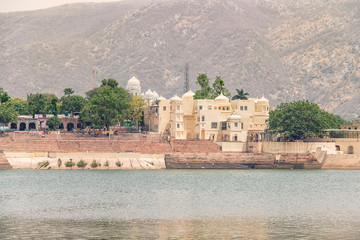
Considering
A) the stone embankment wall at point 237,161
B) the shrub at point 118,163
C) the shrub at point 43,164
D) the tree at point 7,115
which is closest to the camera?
the shrub at point 43,164

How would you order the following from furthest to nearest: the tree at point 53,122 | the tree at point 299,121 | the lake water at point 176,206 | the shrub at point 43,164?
the tree at point 53,122 → the tree at point 299,121 → the shrub at point 43,164 → the lake water at point 176,206

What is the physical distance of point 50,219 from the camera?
190ft

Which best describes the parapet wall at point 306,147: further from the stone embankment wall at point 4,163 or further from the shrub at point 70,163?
the stone embankment wall at point 4,163

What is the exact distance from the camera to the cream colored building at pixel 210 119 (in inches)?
5344

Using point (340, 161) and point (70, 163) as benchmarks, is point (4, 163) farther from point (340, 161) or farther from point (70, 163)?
point (340, 161)

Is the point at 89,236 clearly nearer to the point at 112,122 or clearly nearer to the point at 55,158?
the point at 55,158

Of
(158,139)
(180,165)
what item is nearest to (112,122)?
(158,139)

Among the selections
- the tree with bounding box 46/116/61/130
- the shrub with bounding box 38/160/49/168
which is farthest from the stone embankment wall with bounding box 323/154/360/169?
the tree with bounding box 46/116/61/130

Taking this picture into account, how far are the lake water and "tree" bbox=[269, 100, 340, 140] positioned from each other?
26172 mm

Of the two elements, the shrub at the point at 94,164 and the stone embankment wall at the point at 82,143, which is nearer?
the shrub at the point at 94,164

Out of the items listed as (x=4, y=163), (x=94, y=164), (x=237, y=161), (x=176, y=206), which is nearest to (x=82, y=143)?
(x=94, y=164)

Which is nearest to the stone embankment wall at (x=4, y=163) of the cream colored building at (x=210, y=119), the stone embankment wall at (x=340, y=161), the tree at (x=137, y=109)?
the cream colored building at (x=210, y=119)

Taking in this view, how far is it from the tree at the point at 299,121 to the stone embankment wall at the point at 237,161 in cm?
937

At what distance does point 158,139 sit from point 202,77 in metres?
34.5
